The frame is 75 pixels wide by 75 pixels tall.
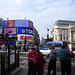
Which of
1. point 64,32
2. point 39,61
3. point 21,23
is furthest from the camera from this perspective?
point 64,32

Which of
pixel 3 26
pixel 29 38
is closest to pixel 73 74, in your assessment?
pixel 29 38

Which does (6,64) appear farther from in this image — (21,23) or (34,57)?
(21,23)

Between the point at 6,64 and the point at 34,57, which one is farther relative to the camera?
the point at 6,64

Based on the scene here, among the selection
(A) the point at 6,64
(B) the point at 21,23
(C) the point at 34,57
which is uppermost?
(B) the point at 21,23

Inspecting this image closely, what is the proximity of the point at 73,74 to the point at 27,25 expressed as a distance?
164 ft

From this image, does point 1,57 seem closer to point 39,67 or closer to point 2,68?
point 2,68

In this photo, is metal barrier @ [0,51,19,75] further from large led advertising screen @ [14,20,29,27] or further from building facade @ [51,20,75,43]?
building facade @ [51,20,75,43]

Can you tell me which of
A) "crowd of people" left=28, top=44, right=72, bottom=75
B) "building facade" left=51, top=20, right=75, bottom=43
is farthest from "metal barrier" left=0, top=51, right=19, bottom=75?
"building facade" left=51, top=20, right=75, bottom=43

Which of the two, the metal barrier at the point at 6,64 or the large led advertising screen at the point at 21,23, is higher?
the large led advertising screen at the point at 21,23

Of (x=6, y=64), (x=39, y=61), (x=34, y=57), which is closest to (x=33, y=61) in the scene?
(x=34, y=57)

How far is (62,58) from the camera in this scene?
236 inches

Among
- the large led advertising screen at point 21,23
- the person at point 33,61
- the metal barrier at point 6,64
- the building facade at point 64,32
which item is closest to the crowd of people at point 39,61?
the person at point 33,61

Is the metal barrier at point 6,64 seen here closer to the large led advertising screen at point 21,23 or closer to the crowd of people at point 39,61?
the crowd of people at point 39,61

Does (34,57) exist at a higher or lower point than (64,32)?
lower
